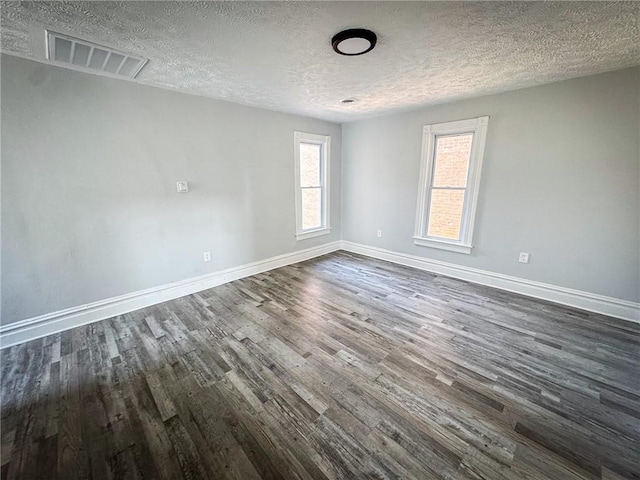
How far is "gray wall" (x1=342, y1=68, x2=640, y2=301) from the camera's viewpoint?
8.09ft

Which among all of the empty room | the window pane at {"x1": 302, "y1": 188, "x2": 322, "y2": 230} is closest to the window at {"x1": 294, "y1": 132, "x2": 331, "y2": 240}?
the window pane at {"x1": 302, "y1": 188, "x2": 322, "y2": 230}

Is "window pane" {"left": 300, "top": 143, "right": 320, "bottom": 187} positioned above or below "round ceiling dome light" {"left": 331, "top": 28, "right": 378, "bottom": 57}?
below

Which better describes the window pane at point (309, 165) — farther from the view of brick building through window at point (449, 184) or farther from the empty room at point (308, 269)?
the view of brick building through window at point (449, 184)

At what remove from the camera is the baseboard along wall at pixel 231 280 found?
7.80 feet

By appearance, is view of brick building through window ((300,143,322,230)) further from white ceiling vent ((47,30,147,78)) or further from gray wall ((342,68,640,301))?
white ceiling vent ((47,30,147,78))

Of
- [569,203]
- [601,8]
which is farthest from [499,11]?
[569,203]

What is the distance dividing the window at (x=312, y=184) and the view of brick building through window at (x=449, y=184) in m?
1.89

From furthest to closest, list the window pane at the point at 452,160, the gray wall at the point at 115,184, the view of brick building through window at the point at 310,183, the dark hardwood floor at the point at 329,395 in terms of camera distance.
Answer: the view of brick building through window at the point at 310,183
the window pane at the point at 452,160
the gray wall at the point at 115,184
the dark hardwood floor at the point at 329,395

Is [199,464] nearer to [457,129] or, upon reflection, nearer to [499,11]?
[499,11]

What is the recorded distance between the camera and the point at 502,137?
3.10 metres

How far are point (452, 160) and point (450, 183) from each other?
33 cm

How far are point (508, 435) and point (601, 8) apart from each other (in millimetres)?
2589

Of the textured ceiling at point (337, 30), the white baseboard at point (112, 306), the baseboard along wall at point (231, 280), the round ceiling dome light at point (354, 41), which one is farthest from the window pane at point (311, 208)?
the round ceiling dome light at point (354, 41)

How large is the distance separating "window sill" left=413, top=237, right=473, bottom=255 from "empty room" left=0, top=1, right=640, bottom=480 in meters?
0.03
